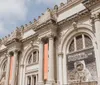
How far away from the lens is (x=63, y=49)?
18.3 meters

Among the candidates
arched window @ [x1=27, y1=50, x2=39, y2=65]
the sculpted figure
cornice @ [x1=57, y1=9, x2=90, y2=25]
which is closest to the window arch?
the sculpted figure

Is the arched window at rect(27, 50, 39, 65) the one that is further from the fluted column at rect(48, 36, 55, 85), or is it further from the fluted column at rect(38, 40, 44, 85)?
the fluted column at rect(48, 36, 55, 85)

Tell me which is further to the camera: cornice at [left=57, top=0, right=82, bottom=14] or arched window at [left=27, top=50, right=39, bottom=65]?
arched window at [left=27, top=50, right=39, bottom=65]

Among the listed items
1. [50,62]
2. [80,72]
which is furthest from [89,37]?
[50,62]

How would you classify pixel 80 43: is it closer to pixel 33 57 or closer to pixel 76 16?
pixel 76 16

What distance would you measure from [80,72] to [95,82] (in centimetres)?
174

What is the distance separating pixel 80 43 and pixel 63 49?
207 cm

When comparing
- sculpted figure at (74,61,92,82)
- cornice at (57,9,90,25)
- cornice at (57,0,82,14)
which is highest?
cornice at (57,0,82,14)

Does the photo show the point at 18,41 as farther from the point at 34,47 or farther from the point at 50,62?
the point at 50,62

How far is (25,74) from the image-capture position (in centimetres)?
2184

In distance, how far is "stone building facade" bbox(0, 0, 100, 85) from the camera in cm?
1538

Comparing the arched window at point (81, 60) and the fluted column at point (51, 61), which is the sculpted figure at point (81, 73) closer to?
the arched window at point (81, 60)

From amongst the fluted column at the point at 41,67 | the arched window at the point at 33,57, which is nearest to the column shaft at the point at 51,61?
the fluted column at the point at 41,67

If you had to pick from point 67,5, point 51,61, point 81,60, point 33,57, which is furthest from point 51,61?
point 67,5
